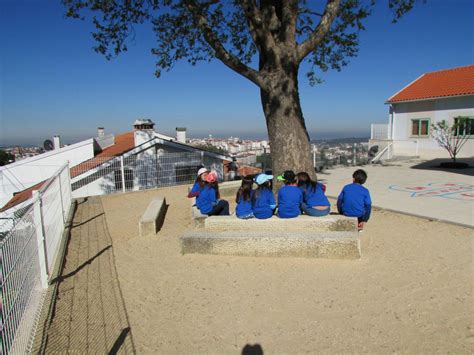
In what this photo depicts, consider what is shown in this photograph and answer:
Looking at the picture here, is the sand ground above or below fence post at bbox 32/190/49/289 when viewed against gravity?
below

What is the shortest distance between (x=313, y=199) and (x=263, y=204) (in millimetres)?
1008

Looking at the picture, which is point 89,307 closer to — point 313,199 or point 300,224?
point 300,224

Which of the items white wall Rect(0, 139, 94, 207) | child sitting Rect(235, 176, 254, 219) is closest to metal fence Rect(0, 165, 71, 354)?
child sitting Rect(235, 176, 254, 219)

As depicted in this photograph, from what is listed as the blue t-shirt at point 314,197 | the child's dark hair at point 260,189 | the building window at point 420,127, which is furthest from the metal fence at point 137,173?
the building window at point 420,127

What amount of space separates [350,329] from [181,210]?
6.48m

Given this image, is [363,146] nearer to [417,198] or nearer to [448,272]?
[417,198]

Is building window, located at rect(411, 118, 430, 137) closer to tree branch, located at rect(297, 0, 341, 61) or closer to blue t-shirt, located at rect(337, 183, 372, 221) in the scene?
tree branch, located at rect(297, 0, 341, 61)

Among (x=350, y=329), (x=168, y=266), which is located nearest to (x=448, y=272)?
(x=350, y=329)

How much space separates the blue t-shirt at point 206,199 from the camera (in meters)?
6.55

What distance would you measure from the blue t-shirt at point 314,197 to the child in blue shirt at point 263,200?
71 cm

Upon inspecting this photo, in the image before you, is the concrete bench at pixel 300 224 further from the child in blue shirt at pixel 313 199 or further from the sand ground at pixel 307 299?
the sand ground at pixel 307 299

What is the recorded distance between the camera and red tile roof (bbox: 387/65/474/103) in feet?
69.4

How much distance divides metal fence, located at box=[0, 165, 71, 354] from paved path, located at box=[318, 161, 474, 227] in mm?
7430

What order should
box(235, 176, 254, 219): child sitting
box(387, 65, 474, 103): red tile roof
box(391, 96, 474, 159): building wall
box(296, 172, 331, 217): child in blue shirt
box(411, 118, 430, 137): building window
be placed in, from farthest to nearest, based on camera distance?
box(411, 118, 430, 137): building window, box(387, 65, 474, 103): red tile roof, box(391, 96, 474, 159): building wall, box(296, 172, 331, 217): child in blue shirt, box(235, 176, 254, 219): child sitting
